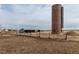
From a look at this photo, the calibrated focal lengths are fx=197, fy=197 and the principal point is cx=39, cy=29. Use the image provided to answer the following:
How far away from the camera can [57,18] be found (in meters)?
2.80

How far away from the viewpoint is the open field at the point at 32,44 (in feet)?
9.27

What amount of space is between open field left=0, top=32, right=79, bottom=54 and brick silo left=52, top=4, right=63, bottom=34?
155mm

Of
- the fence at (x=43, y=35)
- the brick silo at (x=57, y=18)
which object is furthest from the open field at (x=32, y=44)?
the brick silo at (x=57, y=18)

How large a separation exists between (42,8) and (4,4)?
21.8 inches

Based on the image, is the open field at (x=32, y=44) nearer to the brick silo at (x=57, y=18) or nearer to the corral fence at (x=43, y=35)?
the corral fence at (x=43, y=35)

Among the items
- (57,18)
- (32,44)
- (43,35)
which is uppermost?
(57,18)

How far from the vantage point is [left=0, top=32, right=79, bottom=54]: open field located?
282 cm

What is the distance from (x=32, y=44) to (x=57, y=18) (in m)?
0.52

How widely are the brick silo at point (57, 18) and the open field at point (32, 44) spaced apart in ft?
0.51

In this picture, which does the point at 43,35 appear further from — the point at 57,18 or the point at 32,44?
the point at 57,18

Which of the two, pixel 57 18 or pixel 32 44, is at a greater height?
pixel 57 18

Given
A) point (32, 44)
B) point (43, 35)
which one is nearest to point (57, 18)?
point (43, 35)
